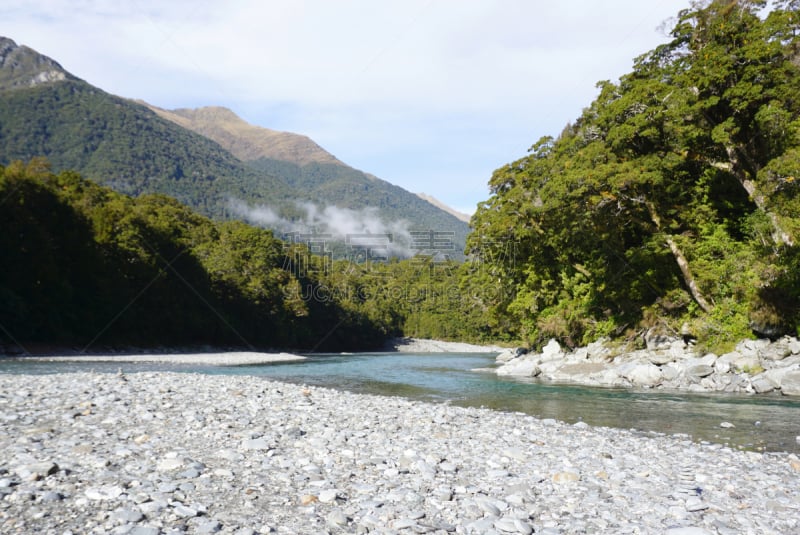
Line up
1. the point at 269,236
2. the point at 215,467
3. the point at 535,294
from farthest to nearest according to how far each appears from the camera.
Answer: the point at 269,236, the point at 535,294, the point at 215,467

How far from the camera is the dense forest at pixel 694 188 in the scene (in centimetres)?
2059

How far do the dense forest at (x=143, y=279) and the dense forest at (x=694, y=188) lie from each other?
79.7 ft

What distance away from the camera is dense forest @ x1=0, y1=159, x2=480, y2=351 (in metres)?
38.2

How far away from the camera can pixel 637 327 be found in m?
28.2

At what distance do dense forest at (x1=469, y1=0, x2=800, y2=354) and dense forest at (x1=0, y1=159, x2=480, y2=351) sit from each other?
79.7 ft

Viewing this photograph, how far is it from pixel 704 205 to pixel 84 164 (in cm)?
19165

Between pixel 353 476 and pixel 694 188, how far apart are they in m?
26.3

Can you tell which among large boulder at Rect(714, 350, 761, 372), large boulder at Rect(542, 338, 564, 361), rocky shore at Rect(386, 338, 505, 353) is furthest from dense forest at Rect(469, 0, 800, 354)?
rocky shore at Rect(386, 338, 505, 353)

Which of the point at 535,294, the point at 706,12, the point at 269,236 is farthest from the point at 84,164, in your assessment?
the point at 706,12

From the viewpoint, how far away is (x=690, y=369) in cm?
2059

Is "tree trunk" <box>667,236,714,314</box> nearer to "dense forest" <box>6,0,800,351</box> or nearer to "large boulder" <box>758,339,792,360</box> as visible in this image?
"dense forest" <box>6,0,800,351</box>

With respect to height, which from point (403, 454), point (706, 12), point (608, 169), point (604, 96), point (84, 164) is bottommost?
point (403, 454)

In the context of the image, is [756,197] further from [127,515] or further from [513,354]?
[513,354]

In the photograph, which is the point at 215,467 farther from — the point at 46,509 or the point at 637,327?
the point at 637,327
